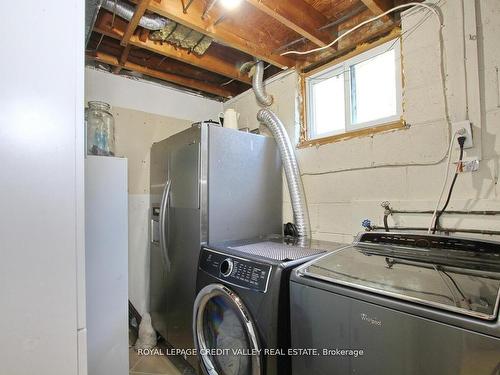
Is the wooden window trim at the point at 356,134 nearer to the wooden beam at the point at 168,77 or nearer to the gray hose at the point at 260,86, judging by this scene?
the gray hose at the point at 260,86

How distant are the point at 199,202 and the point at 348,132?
1.16 meters

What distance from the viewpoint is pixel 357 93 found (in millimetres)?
1877

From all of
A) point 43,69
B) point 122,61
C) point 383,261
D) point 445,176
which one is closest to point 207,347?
point 383,261

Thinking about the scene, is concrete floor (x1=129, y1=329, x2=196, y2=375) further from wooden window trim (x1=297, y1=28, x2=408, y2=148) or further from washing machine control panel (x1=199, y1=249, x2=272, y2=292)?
wooden window trim (x1=297, y1=28, x2=408, y2=148)

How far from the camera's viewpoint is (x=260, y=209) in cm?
201

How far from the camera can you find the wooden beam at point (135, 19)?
1.51m

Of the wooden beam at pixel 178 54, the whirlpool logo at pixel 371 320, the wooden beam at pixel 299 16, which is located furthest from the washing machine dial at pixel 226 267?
the wooden beam at pixel 178 54

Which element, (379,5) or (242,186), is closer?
(379,5)

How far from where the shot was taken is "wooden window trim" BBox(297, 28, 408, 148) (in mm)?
1607

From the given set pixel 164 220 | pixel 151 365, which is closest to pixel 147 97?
pixel 164 220

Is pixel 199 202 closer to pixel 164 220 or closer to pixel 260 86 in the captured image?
pixel 164 220

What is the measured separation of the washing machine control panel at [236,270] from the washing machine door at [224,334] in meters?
0.07

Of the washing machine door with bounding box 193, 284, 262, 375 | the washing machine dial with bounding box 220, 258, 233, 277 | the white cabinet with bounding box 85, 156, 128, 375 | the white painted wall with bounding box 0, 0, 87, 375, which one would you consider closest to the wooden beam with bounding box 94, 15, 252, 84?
the white cabinet with bounding box 85, 156, 128, 375

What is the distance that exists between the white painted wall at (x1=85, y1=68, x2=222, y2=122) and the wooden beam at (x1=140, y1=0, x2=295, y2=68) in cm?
103
